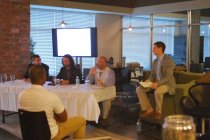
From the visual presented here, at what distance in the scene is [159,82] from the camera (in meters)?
5.20

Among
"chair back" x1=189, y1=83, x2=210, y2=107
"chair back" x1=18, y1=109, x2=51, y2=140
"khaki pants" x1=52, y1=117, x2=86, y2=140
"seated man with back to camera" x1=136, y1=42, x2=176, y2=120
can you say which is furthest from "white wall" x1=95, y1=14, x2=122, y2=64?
"chair back" x1=18, y1=109, x2=51, y2=140

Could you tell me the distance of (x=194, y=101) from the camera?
16.4ft

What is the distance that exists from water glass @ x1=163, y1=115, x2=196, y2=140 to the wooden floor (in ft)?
11.9

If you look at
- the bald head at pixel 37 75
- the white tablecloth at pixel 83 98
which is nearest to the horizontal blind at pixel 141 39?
the white tablecloth at pixel 83 98

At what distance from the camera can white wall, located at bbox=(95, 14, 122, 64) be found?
11.0m

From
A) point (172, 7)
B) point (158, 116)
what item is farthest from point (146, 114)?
point (172, 7)

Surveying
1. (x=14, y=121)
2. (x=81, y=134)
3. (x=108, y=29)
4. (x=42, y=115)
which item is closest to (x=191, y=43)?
(x=108, y=29)

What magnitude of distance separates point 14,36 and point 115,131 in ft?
10.6

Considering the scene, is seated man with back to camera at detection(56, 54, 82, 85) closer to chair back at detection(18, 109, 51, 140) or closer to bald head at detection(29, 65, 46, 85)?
bald head at detection(29, 65, 46, 85)

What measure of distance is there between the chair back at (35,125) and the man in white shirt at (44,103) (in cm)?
5

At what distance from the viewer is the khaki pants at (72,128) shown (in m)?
3.45

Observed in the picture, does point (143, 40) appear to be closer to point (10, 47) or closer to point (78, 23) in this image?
point (78, 23)

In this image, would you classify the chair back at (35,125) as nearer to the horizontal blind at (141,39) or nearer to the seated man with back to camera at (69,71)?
the seated man with back to camera at (69,71)

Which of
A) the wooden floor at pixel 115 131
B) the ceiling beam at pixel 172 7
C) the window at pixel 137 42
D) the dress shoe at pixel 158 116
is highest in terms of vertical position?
the ceiling beam at pixel 172 7
